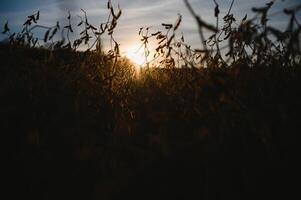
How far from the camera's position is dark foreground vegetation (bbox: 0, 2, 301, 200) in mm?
1540

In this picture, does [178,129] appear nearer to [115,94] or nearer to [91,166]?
[91,166]

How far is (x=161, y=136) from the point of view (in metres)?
1.72

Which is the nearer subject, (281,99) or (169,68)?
(281,99)

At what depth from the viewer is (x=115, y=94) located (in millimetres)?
2814

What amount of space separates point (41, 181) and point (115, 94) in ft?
4.20

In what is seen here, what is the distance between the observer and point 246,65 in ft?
9.00

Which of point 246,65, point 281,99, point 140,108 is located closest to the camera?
point 281,99

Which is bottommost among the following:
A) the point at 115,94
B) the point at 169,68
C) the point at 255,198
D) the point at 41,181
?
the point at 255,198

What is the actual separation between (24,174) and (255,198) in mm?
1174

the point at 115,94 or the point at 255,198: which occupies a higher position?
the point at 115,94

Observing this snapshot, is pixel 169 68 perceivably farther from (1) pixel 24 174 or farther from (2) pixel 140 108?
(1) pixel 24 174

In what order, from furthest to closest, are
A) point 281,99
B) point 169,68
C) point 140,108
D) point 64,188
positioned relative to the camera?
point 169,68 → point 140,108 → point 281,99 → point 64,188

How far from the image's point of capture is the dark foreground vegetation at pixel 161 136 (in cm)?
154

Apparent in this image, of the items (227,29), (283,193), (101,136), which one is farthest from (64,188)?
(227,29)
